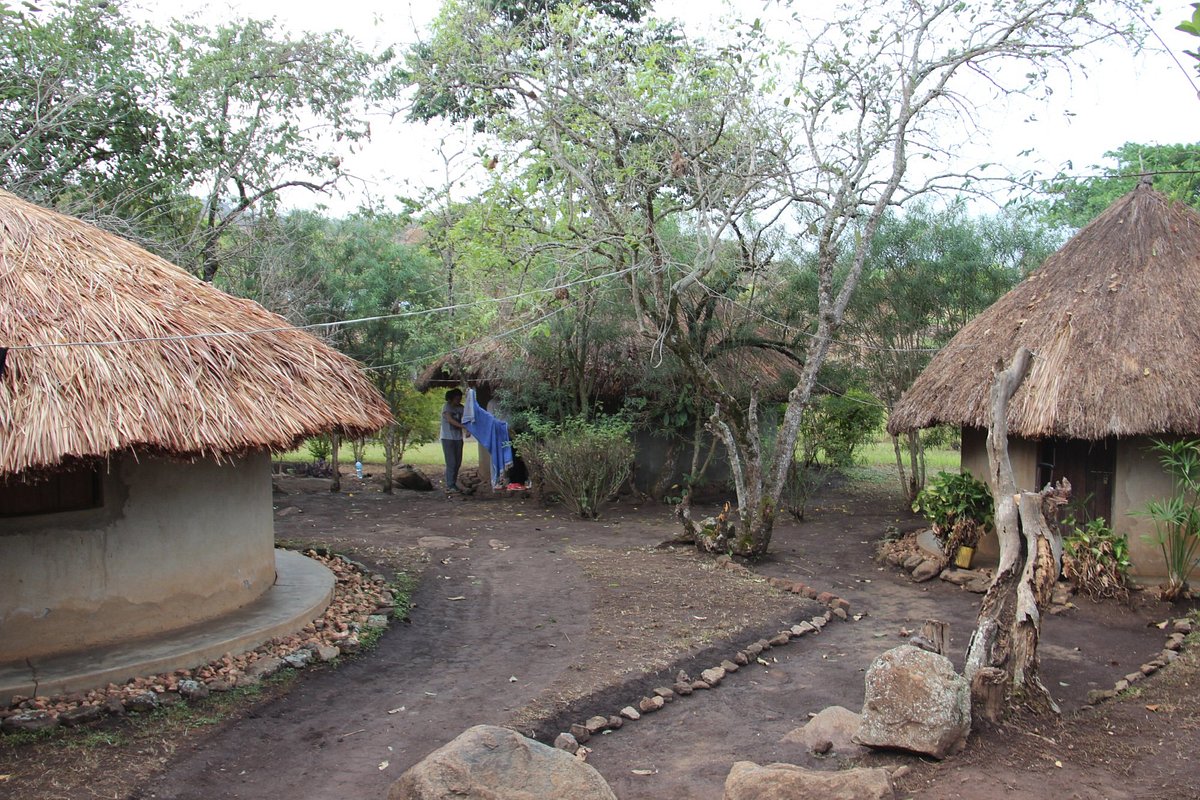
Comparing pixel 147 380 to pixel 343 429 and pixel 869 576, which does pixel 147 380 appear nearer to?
pixel 343 429

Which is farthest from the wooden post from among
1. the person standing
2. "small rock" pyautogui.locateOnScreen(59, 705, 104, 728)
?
the person standing

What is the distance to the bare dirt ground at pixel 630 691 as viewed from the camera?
4.49 metres

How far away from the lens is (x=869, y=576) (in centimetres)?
937

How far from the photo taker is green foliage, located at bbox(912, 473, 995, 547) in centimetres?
920

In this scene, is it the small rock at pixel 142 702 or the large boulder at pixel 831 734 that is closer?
the large boulder at pixel 831 734

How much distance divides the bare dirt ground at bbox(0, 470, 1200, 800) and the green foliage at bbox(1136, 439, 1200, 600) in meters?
0.45

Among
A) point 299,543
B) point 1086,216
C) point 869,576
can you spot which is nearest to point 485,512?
point 299,543

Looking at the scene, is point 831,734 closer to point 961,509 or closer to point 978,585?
point 978,585

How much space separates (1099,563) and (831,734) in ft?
14.2

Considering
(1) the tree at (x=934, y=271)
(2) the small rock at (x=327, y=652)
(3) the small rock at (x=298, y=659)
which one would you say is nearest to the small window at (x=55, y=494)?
(3) the small rock at (x=298, y=659)

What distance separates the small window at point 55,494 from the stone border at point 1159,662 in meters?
6.64

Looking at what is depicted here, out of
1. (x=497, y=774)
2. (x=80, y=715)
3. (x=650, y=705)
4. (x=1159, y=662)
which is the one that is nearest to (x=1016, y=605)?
(x=1159, y=662)

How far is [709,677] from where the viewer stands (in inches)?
241

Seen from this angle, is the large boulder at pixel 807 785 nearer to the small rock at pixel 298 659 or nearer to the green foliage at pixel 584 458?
the small rock at pixel 298 659
